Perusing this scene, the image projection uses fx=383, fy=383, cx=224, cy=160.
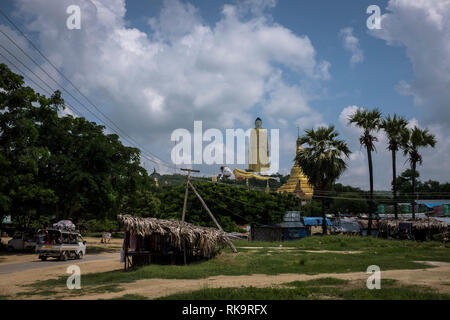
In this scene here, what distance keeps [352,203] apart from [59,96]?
192ft

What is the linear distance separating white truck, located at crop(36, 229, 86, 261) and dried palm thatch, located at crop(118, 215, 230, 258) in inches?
330

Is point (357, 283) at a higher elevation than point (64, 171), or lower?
lower

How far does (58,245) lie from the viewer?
22938mm

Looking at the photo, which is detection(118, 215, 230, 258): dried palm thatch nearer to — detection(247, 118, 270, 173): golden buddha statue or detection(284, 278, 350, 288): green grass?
detection(284, 278, 350, 288): green grass

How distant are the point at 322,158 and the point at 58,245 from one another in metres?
20.2

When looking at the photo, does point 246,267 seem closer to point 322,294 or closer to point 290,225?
point 322,294

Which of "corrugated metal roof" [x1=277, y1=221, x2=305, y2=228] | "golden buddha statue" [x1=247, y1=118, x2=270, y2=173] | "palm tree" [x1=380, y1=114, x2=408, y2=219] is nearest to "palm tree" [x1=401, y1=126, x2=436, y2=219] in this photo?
"palm tree" [x1=380, y1=114, x2=408, y2=219]

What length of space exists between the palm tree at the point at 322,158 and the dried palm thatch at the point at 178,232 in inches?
529

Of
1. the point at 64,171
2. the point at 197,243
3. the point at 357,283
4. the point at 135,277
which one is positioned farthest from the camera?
the point at 64,171

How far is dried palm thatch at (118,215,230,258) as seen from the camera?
16.8 m

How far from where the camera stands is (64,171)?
1120 inches

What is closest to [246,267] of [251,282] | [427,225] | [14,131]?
[251,282]
